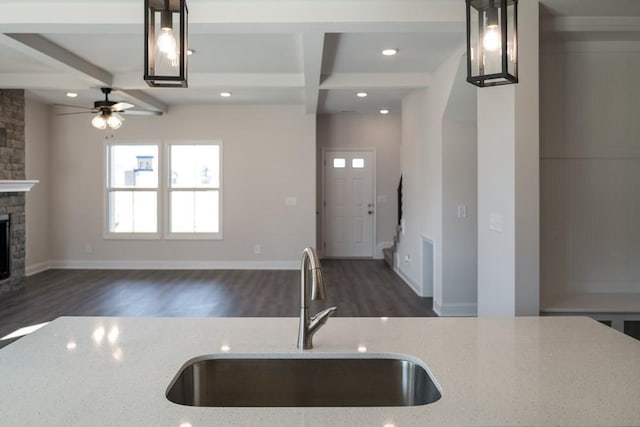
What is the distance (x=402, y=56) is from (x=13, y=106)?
5.21 m

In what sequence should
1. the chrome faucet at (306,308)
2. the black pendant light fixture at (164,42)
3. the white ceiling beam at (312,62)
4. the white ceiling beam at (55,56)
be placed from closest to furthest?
the chrome faucet at (306,308) < the black pendant light fixture at (164,42) < the white ceiling beam at (312,62) < the white ceiling beam at (55,56)

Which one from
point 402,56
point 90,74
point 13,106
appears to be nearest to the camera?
point 402,56

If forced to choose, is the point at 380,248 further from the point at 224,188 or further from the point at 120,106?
the point at 120,106

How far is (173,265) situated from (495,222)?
232 inches

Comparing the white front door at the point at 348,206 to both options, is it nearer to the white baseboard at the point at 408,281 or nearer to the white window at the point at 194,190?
the white baseboard at the point at 408,281

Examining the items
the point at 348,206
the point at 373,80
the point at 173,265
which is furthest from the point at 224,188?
the point at 373,80

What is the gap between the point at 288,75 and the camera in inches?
223

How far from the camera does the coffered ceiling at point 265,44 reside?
3.24m

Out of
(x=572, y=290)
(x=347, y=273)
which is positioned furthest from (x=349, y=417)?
(x=347, y=273)

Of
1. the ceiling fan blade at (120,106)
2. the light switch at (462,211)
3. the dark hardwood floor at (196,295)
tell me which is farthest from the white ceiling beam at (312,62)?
the dark hardwood floor at (196,295)

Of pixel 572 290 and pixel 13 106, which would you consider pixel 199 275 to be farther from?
pixel 572 290

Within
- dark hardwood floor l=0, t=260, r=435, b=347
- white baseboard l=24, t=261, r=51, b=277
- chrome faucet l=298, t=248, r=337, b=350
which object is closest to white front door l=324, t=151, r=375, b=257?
dark hardwood floor l=0, t=260, r=435, b=347

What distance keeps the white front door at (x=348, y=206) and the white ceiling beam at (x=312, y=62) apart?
88.7 inches

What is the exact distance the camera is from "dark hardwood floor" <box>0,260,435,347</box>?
496 cm
